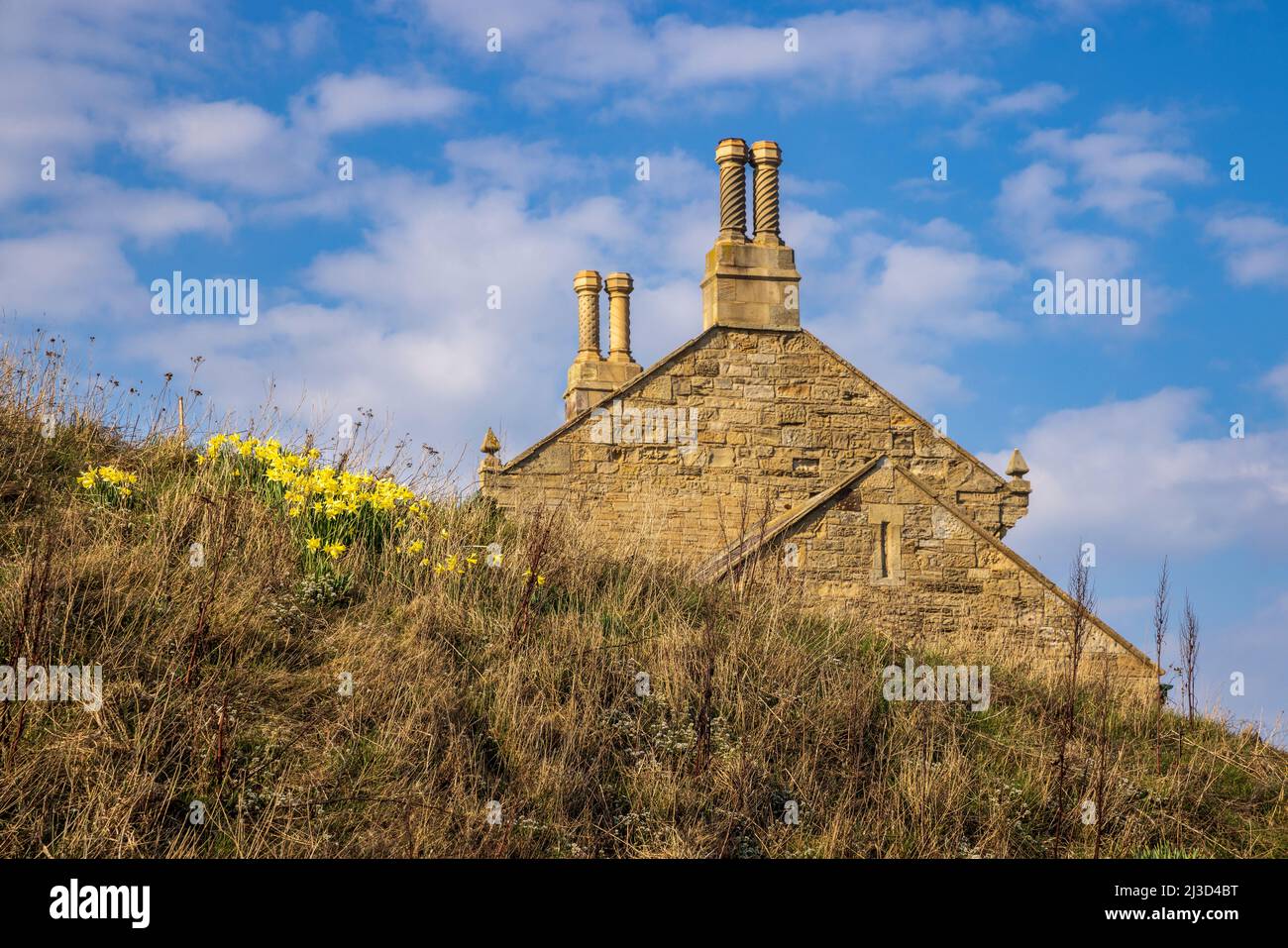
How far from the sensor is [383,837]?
6.55 meters

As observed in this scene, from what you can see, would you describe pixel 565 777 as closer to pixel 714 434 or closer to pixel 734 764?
pixel 734 764

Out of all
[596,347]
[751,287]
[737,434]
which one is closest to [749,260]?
[751,287]

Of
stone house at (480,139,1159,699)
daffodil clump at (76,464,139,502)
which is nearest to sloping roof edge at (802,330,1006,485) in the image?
stone house at (480,139,1159,699)

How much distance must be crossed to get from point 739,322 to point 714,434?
184 centimetres

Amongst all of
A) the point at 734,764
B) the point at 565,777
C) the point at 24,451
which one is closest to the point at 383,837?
the point at 565,777

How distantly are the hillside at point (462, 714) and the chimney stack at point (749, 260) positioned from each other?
8390mm

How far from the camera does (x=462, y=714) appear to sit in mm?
7773

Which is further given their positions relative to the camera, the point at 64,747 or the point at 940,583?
the point at 940,583

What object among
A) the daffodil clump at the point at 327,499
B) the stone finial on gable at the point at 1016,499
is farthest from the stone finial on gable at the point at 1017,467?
the daffodil clump at the point at 327,499

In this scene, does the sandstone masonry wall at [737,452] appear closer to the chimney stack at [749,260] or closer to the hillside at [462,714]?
the chimney stack at [749,260]

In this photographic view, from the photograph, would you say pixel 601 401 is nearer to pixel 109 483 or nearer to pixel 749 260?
pixel 749 260

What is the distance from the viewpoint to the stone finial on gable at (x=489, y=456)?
17297mm
